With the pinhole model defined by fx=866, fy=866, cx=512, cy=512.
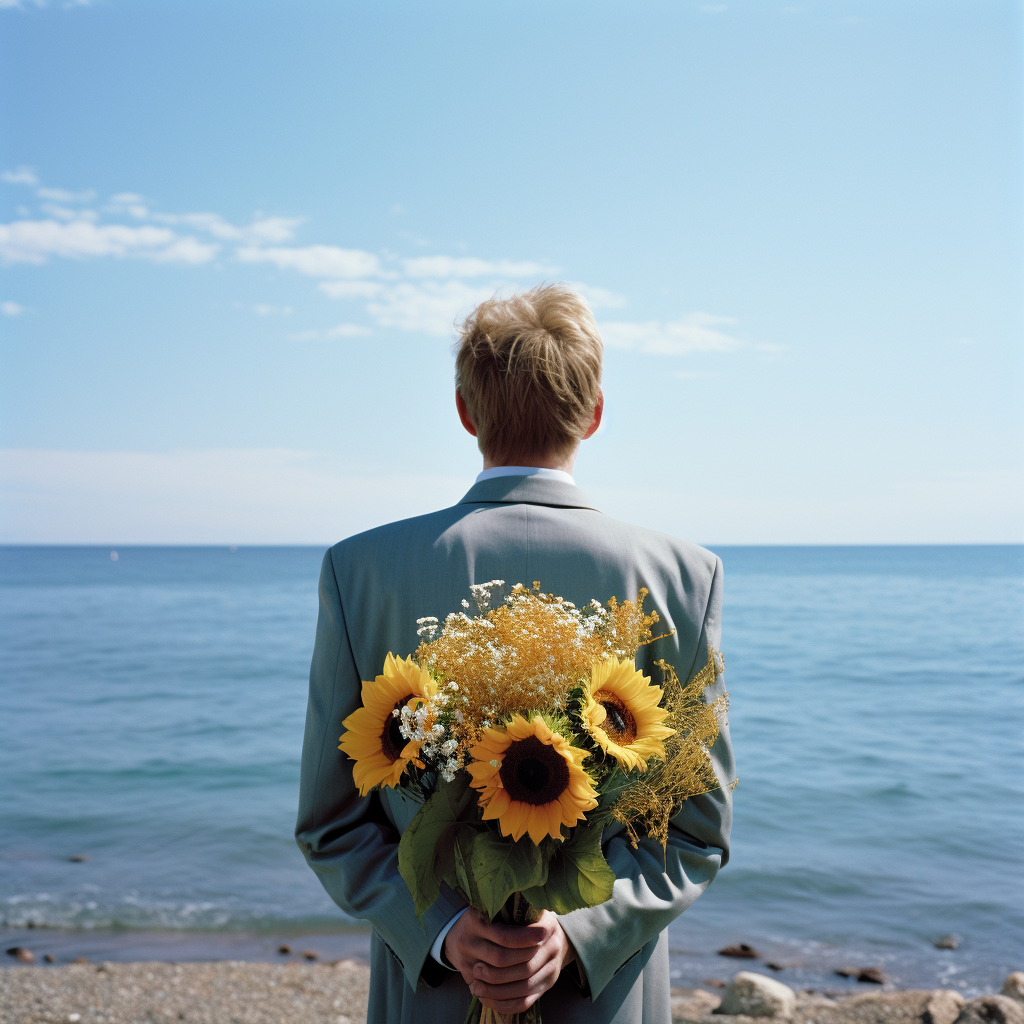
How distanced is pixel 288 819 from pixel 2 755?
18.7 feet

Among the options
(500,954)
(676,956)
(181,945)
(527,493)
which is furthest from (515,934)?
(181,945)

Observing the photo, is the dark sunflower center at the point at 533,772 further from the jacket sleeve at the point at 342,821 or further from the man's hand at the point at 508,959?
the jacket sleeve at the point at 342,821

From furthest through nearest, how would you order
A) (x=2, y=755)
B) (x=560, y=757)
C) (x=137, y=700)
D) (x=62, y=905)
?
(x=137, y=700) < (x=2, y=755) < (x=62, y=905) < (x=560, y=757)

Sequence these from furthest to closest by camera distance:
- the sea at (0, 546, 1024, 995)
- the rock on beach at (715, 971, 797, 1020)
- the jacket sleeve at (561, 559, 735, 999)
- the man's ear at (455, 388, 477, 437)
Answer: the sea at (0, 546, 1024, 995)
the rock on beach at (715, 971, 797, 1020)
the man's ear at (455, 388, 477, 437)
the jacket sleeve at (561, 559, 735, 999)

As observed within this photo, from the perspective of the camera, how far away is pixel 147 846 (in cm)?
880

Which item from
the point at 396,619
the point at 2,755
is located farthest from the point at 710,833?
the point at 2,755

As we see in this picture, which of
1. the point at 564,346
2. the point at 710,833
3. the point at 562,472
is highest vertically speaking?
the point at 564,346

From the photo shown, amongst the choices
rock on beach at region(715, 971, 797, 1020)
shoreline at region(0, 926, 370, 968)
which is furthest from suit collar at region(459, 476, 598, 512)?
shoreline at region(0, 926, 370, 968)

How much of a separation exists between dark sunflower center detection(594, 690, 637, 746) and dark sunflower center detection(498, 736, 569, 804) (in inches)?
4.8

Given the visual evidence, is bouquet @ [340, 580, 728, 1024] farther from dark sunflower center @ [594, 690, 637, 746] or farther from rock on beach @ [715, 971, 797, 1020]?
rock on beach @ [715, 971, 797, 1020]

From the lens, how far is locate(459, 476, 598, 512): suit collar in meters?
1.77

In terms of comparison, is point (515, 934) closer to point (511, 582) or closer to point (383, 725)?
point (383, 725)

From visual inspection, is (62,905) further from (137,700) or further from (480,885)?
(137,700)

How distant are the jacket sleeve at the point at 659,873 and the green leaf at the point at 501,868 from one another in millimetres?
236
